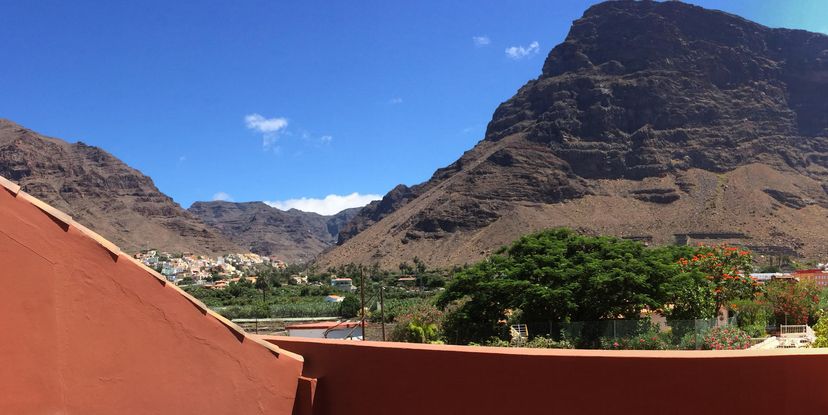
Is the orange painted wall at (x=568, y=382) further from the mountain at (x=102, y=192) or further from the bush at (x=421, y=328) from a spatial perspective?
the mountain at (x=102, y=192)

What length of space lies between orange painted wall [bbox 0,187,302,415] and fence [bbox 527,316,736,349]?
1010cm

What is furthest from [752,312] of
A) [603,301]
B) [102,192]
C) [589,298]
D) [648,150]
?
[102,192]

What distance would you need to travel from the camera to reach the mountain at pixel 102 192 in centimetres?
12631

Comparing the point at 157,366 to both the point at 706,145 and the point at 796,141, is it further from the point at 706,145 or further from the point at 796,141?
the point at 796,141

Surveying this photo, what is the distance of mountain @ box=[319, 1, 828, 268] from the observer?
304 feet

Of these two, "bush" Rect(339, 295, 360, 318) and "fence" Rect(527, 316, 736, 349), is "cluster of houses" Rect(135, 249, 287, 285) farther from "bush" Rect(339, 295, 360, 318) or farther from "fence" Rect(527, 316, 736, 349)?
"fence" Rect(527, 316, 736, 349)

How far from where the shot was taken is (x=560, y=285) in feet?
52.6

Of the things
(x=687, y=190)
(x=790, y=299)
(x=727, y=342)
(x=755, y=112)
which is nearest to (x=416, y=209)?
(x=687, y=190)

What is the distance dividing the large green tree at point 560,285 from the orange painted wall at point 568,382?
9.79 m

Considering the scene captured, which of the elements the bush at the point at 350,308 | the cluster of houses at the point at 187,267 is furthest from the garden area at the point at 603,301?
the cluster of houses at the point at 187,267

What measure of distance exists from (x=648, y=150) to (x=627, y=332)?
109960mm

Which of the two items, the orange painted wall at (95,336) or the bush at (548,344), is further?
the bush at (548,344)

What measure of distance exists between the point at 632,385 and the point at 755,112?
135721 mm

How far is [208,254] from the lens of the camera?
5940 inches
